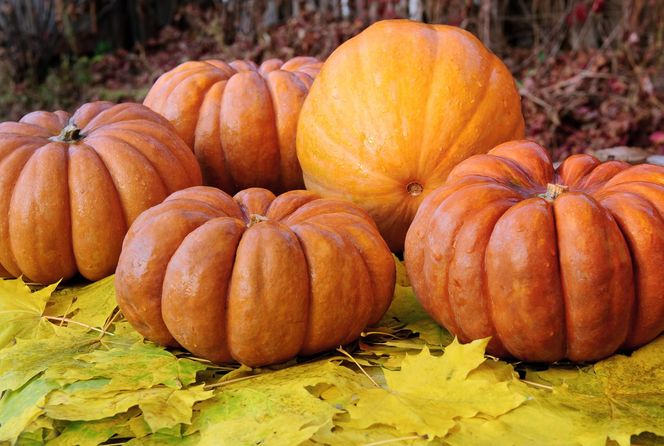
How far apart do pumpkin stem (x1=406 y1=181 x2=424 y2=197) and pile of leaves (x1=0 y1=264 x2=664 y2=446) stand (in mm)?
416

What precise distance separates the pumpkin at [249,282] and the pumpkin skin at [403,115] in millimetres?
328

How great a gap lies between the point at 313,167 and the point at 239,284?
661 millimetres

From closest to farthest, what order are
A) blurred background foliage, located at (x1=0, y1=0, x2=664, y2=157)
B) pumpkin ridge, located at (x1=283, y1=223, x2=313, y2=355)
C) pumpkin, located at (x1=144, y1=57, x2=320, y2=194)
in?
pumpkin ridge, located at (x1=283, y1=223, x2=313, y2=355) < pumpkin, located at (x1=144, y1=57, x2=320, y2=194) < blurred background foliage, located at (x1=0, y1=0, x2=664, y2=157)

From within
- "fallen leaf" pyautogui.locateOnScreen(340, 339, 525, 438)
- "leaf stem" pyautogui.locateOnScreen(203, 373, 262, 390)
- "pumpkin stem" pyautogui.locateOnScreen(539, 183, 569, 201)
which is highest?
"pumpkin stem" pyautogui.locateOnScreen(539, 183, 569, 201)

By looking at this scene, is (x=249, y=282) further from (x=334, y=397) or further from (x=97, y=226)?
(x=97, y=226)

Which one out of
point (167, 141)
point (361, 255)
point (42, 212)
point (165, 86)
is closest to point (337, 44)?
point (165, 86)

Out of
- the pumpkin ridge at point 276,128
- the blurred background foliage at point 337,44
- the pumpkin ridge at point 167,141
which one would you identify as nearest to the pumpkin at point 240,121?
the pumpkin ridge at point 276,128

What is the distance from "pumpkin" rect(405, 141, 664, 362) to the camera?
1.30 meters

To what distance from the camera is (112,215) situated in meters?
1.82

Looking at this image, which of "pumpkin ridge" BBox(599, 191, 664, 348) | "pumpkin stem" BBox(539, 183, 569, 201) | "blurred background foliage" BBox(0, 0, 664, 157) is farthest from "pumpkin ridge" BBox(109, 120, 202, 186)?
"blurred background foliage" BBox(0, 0, 664, 157)

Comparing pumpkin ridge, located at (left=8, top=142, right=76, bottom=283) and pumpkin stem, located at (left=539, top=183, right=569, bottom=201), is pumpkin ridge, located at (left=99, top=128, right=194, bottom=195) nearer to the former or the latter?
pumpkin ridge, located at (left=8, top=142, right=76, bottom=283)

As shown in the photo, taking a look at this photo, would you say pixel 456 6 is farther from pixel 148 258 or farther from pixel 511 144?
pixel 148 258

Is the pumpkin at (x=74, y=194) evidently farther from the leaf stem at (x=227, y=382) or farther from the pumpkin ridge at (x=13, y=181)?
the leaf stem at (x=227, y=382)

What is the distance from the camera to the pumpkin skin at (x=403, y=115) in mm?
1784
